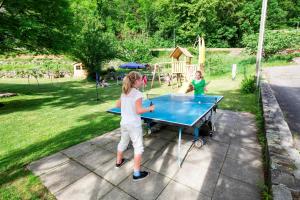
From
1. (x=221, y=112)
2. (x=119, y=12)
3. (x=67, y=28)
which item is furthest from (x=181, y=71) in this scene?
(x=119, y=12)

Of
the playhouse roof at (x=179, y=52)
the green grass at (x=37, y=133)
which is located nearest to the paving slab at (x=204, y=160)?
the green grass at (x=37, y=133)

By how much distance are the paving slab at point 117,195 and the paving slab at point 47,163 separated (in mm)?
1543

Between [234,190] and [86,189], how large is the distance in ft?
7.85

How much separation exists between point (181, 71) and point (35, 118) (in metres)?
9.80

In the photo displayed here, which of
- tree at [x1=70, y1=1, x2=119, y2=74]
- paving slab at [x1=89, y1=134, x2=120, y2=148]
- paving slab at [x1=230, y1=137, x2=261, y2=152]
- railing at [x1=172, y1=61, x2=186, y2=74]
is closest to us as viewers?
paving slab at [x1=230, y1=137, x2=261, y2=152]

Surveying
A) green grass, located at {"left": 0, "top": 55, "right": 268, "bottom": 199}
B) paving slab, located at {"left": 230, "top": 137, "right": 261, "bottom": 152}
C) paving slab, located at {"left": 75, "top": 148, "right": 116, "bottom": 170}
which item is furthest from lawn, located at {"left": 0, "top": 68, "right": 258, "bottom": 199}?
paving slab, located at {"left": 230, "top": 137, "right": 261, "bottom": 152}

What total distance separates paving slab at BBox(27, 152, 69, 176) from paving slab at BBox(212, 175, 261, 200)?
3.09m

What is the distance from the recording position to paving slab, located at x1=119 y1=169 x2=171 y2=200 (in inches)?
116

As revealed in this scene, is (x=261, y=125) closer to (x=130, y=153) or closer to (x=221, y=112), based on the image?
(x=221, y=112)

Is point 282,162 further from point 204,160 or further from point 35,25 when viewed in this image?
point 35,25

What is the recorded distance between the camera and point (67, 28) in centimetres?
1164

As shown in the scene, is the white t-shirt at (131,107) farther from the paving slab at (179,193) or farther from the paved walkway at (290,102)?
the paved walkway at (290,102)

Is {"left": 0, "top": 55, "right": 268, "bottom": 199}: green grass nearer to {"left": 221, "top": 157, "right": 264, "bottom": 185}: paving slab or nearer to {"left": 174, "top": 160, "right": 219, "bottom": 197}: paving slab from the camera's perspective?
{"left": 174, "top": 160, "right": 219, "bottom": 197}: paving slab

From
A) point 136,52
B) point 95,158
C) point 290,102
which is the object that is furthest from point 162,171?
point 136,52
